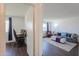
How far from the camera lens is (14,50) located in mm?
1185

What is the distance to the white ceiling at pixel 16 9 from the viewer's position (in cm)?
101

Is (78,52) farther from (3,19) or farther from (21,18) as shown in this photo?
(3,19)

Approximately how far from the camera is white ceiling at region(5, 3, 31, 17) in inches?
39.8

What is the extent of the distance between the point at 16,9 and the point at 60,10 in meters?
0.56

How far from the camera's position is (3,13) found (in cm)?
98

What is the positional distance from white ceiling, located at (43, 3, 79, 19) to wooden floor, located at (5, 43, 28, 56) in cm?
53

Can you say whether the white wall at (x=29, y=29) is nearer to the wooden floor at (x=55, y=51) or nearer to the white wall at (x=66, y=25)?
the wooden floor at (x=55, y=51)

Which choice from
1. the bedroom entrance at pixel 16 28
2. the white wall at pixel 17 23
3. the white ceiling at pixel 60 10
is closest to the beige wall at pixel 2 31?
the bedroom entrance at pixel 16 28

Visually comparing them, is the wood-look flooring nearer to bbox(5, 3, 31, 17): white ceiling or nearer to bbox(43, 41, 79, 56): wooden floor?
bbox(43, 41, 79, 56): wooden floor

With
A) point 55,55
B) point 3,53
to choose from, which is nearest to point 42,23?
point 55,55

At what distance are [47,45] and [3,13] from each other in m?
0.68

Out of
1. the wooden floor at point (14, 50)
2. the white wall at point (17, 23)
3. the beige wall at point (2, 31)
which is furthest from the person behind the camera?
the white wall at point (17, 23)

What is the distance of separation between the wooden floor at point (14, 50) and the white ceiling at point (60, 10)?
0.53 m

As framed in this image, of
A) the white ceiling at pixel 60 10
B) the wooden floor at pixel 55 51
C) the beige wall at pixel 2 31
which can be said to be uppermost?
the white ceiling at pixel 60 10
